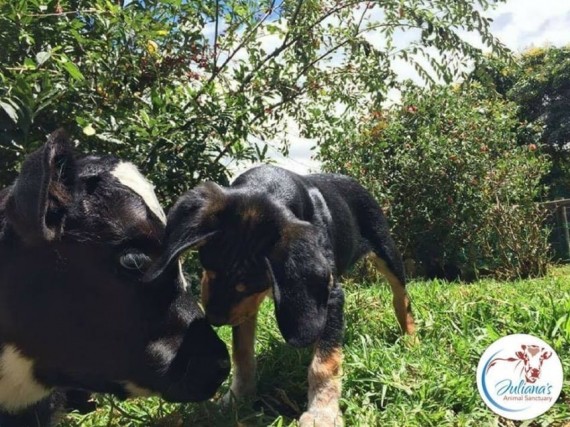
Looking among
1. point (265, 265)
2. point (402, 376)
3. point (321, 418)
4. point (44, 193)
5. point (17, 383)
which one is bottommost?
point (321, 418)

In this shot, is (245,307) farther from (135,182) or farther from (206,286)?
(135,182)

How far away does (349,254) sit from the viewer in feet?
12.8

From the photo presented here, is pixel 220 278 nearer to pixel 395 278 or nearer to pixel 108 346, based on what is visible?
pixel 108 346

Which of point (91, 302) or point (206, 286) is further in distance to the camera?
point (206, 286)

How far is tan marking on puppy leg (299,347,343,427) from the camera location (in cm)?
263

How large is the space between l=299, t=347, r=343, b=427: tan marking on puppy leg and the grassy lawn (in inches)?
3.4

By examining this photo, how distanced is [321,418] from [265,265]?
0.69 m

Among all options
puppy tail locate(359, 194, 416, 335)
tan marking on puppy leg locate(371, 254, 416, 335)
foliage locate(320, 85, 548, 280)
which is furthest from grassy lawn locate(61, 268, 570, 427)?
foliage locate(320, 85, 548, 280)

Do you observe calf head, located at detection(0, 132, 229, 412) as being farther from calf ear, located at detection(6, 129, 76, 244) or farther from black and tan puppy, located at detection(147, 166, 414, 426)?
black and tan puppy, located at detection(147, 166, 414, 426)

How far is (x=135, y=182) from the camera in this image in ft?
7.21

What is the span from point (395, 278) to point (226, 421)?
1.80m

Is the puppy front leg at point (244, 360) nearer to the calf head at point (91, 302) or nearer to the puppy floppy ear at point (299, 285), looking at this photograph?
the puppy floppy ear at point (299, 285)
